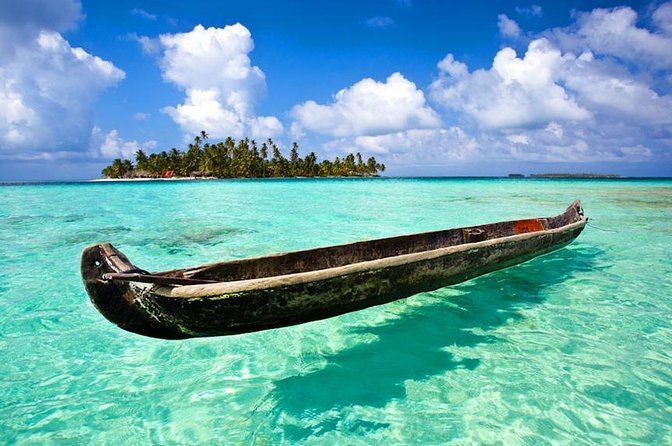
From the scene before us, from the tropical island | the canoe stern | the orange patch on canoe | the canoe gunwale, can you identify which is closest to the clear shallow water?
the canoe stern

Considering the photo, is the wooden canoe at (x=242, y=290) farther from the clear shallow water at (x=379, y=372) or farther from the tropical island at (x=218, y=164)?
the tropical island at (x=218, y=164)

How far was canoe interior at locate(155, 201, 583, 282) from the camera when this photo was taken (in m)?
3.88

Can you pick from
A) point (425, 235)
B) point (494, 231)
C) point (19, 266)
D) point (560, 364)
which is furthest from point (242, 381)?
point (19, 266)

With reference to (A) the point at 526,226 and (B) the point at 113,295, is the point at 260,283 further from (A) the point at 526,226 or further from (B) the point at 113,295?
(A) the point at 526,226

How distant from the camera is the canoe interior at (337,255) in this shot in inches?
153

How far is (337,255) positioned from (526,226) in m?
5.49

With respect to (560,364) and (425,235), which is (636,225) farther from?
(560,364)

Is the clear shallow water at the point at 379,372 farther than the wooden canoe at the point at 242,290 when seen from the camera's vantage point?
Yes

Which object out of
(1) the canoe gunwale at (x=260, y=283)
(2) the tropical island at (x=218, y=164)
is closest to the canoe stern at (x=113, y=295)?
(1) the canoe gunwale at (x=260, y=283)

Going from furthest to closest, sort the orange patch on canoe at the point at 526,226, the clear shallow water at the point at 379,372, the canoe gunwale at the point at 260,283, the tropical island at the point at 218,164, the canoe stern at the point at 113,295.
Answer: the tropical island at the point at 218,164 < the orange patch on canoe at the point at 526,226 < the clear shallow water at the point at 379,372 < the canoe stern at the point at 113,295 < the canoe gunwale at the point at 260,283

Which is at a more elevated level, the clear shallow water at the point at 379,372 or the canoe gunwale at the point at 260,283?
the canoe gunwale at the point at 260,283

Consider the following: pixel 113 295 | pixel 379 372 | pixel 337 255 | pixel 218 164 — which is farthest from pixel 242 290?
pixel 218 164

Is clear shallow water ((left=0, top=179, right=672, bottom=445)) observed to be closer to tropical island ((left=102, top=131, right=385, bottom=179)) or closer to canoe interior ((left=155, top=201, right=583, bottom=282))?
canoe interior ((left=155, top=201, right=583, bottom=282))

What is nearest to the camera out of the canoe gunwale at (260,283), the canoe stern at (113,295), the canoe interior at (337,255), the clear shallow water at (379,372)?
the canoe gunwale at (260,283)
